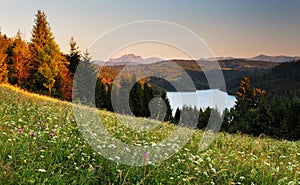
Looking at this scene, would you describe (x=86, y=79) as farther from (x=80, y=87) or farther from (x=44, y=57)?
(x=44, y=57)

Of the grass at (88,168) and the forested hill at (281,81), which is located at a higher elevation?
the forested hill at (281,81)

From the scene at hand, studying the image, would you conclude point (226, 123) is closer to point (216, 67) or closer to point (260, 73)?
point (216, 67)

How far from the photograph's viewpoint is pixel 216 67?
734 cm

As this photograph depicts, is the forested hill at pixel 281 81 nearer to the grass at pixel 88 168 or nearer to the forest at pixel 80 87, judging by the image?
the forest at pixel 80 87

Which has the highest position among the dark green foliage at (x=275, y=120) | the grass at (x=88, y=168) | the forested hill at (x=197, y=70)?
the forested hill at (x=197, y=70)

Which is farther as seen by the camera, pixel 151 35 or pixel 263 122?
pixel 263 122

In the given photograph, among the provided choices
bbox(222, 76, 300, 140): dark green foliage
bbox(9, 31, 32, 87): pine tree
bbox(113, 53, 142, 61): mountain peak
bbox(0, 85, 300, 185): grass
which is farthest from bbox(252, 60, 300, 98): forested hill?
bbox(0, 85, 300, 185): grass

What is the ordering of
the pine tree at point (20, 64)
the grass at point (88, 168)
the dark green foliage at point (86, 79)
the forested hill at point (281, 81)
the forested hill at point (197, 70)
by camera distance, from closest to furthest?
the grass at point (88, 168), the forested hill at point (197, 70), the pine tree at point (20, 64), the dark green foliage at point (86, 79), the forested hill at point (281, 81)

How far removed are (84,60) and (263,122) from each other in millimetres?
33374

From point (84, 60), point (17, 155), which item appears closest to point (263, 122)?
point (84, 60)

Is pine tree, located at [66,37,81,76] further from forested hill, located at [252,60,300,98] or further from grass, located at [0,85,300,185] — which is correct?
forested hill, located at [252,60,300,98]

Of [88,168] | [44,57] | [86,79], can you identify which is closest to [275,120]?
[86,79]

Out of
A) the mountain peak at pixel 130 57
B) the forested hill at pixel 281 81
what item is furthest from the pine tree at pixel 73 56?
the forested hill at pixel 281 81

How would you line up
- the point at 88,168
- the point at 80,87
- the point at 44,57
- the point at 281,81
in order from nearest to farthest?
the point at 88,168, the point at 44,57, the point at 80,87, the point at 281,81
